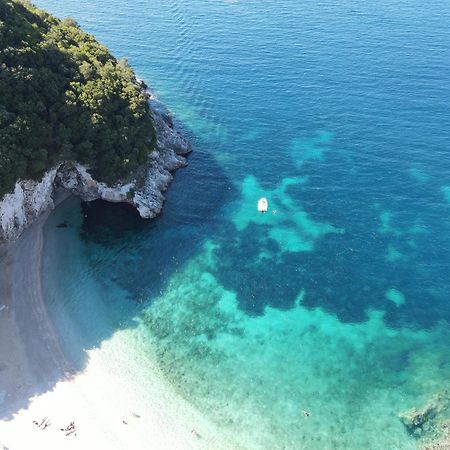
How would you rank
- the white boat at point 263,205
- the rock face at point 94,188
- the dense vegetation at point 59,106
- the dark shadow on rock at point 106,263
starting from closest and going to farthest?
the dark shadow on rock at point 106,263 → the dense vegetation at point 59,106 → the rock face at point 94,188 → the white boat at point 263,205

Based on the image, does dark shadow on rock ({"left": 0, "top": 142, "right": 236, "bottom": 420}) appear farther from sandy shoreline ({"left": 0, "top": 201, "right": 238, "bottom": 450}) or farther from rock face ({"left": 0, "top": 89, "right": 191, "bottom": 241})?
rock face ({"left": 0, "top": 89, "right": 191, "bottom": 241})

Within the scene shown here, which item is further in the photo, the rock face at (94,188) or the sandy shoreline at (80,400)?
the rock face at (94,188)

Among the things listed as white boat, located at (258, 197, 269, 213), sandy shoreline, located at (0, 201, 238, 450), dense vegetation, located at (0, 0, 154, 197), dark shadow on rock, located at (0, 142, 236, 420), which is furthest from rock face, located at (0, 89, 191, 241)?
white boat, located at (258, 197, 269, 213)

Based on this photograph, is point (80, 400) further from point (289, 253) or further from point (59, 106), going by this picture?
point (59, 106)

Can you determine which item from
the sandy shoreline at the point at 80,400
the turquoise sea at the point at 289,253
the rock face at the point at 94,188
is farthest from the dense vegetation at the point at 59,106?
the sandy shoreline at the point at 80,400

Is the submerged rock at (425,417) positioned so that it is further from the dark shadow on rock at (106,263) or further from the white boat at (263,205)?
the white boat at (263,205)
